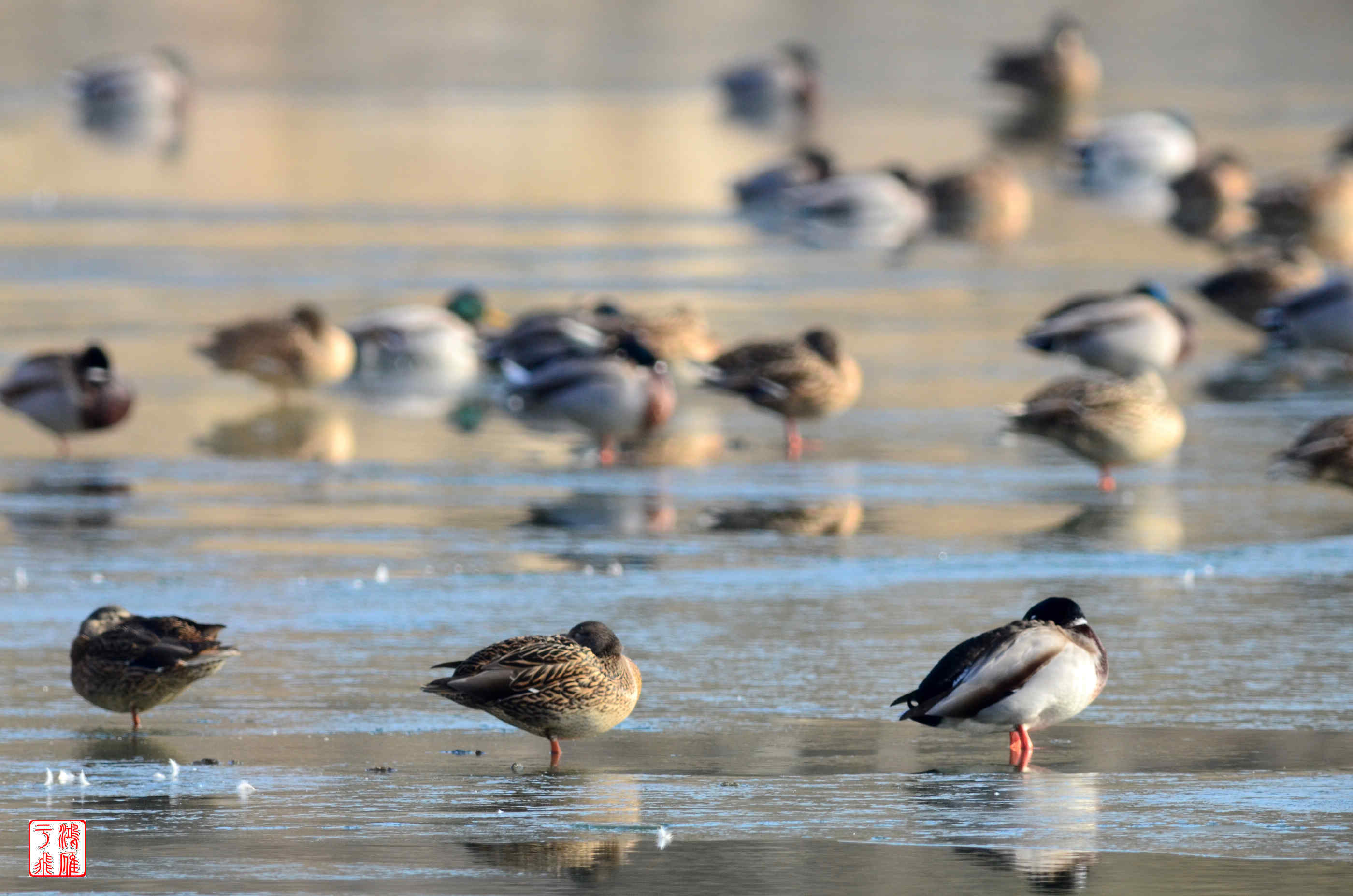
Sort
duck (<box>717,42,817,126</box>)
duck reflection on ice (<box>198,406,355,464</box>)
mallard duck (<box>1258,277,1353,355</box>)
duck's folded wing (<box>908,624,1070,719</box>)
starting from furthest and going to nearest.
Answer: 1. duck (<box>717,42,817,126</box>)
2. mallard duck (<box>1258,277,1353,355</box>)
3. duck reflection on ice (<box>198,406,355,464</box>)
4. duck's folded wing (<box>908,624,1070,719</box>)

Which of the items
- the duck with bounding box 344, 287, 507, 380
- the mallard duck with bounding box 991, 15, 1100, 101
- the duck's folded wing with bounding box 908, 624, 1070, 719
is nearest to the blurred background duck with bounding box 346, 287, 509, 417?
the duck with bounding box 344, 287, 507, 380

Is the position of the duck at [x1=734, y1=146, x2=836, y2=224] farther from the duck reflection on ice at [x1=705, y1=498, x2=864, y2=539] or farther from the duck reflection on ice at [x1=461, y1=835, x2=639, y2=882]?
the duck reflection on ice at [x1=461, y1=835, x2=639, y2=882]

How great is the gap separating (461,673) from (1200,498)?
6.17 meters

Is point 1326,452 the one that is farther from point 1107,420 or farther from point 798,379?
point 798,379

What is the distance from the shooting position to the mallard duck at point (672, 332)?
17.4 metres

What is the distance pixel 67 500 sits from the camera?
13.3 metres

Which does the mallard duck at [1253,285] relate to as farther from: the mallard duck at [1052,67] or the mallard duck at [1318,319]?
the mallard duck at [1052,67]

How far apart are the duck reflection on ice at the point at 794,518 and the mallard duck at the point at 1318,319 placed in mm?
5743

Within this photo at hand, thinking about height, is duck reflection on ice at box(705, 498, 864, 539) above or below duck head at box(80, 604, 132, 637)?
above

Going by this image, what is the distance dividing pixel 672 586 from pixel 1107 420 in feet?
10.9

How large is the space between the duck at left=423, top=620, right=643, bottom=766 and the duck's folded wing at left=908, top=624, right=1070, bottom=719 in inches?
40.1

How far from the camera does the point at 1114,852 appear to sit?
22.3 ft

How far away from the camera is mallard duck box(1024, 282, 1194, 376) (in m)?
16.1

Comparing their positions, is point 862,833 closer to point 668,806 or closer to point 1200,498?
point 668,806
